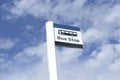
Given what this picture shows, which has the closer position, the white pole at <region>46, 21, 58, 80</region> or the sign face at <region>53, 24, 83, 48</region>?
the white pole at <region>46, 21, 58, 80</region>

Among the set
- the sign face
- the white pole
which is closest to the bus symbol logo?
the sign face

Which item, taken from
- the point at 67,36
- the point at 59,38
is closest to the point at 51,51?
the point at 59,38

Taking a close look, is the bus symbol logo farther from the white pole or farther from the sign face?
the white pole

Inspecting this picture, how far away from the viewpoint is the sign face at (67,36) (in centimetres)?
2362

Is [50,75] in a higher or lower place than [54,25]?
lower

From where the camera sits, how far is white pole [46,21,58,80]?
22.1 m

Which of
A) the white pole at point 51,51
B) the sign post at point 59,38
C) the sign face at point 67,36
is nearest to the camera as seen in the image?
the white pole at point 51,51

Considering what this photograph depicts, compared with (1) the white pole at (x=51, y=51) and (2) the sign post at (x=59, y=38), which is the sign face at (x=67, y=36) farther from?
(1) the white pole at (x=51, y=51)

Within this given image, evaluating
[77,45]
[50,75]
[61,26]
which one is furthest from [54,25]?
[50,75]

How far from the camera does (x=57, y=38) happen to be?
77.4ft

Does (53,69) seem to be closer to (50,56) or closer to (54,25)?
(50,56)

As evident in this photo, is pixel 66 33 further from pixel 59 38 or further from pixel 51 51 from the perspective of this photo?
pixel 51 51

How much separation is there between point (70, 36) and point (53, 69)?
3115 mm

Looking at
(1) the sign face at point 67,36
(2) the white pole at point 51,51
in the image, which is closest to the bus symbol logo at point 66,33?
(1) the sign face at point 67,36
